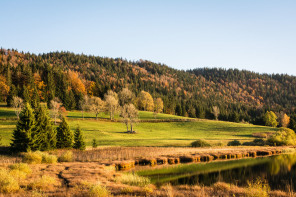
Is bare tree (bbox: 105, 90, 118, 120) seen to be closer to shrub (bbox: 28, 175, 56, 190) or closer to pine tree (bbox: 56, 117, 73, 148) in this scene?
pine tree (bbox: 56, 117, 73, 148)

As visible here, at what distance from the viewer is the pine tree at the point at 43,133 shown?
3869 cm

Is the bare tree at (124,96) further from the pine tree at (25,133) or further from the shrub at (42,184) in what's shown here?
the shrub at (42,184)

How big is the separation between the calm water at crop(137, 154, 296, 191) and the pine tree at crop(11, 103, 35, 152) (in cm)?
1908

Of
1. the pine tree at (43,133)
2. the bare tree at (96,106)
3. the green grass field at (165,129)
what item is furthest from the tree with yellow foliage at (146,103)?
the pine tree at (43,133)

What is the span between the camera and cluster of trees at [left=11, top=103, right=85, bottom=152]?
123 ft

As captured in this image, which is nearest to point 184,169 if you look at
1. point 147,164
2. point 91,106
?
point 147,164

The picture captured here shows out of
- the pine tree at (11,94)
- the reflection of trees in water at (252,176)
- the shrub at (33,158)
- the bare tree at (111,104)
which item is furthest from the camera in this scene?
the bare tree at (111,104)

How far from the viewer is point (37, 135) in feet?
128

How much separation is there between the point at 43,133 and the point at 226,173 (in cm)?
2853

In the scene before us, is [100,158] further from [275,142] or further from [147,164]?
[275,142]

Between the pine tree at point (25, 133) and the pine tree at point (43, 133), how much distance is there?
102cm

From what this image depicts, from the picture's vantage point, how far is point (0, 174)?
1688 cm

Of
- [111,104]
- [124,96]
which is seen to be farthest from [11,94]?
[124,96]

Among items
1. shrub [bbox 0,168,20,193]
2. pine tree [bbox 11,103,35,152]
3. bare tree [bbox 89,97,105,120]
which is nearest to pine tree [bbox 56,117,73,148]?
pine tree [bbox 11,103,35,152]
